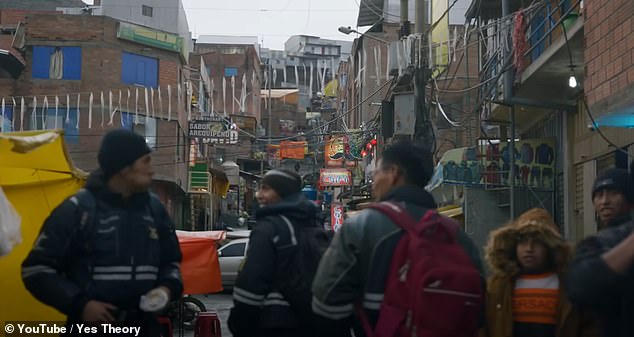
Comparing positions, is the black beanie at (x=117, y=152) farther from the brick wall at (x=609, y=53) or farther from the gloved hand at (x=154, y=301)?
the brick wall at (x=609, y=53)

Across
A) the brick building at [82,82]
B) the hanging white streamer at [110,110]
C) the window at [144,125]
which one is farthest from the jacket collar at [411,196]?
A: the window at [144,125]

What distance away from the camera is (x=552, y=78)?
14555mm

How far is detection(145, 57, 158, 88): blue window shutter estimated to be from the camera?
35656 millimetres

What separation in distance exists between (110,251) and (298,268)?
1.11 metres

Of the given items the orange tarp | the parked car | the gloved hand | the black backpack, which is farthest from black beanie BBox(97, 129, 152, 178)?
the parked car

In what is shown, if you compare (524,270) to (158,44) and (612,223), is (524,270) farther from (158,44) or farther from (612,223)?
(158,44)

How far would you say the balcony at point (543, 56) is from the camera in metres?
12.6

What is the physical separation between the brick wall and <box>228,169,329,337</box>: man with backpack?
4.49 m

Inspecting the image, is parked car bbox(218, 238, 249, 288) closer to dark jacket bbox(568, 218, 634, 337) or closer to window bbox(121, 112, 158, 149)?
window bbox(121, 112, 158, 149)

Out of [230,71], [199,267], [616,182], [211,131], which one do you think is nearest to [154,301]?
[616,182]

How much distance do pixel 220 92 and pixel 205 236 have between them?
61938 mm

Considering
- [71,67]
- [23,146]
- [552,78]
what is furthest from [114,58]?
[23,146]

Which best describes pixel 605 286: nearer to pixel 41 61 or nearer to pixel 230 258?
pixel 230 258

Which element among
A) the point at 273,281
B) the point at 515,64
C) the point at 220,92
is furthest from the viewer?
the point at 220,92
